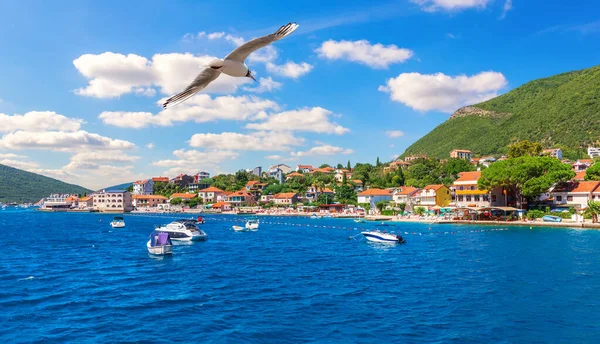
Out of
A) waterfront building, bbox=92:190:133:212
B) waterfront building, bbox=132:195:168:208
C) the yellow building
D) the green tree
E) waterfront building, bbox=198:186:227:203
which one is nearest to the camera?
the green tree

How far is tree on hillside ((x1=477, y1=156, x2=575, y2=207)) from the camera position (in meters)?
50.3

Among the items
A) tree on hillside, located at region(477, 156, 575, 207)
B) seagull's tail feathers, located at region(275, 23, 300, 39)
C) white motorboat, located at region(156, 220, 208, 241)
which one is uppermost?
tree on hillside, located at region(477, 156, 575, 207)

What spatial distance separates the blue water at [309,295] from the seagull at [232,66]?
34.5 feet

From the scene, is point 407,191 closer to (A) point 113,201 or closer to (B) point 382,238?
(B) point 382,238

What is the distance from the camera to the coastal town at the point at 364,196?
54750mm

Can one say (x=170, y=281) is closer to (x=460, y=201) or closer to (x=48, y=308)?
(x=48, y=308)

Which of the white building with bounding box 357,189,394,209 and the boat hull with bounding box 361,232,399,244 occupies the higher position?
the white building with bounding box 357,189,394,209

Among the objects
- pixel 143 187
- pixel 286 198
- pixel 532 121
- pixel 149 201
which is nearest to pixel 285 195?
pixel 286 198

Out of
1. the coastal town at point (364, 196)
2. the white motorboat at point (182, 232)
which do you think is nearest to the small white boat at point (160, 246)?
the white motorboat at point (182, 232)

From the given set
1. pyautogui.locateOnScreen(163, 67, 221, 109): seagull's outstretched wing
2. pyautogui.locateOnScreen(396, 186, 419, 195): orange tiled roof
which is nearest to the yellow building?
pyautogui.locateOnScreen(396, 186, 419, 195): orange tiled roof

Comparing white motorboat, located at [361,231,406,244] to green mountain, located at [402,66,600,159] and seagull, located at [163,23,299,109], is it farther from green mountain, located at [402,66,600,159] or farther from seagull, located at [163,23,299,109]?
green mountain, located at [402,66,600,159]

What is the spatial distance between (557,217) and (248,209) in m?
70.2

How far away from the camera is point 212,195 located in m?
120

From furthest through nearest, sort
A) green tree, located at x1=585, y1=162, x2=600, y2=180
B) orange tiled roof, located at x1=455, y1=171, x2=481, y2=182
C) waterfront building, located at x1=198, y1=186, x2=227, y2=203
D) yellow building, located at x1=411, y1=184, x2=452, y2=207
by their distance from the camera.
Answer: waterfront building, located at x1=198, y1=186, x2=227, y2=203 → yellow building, located at x1=411, y1=184, x2=452, y2=207 → orange tiled roof, located at x1=455, y1=171, x2=481, y2=182 → green tree, located at x1=585, y1=162, x2=600, y2=180
